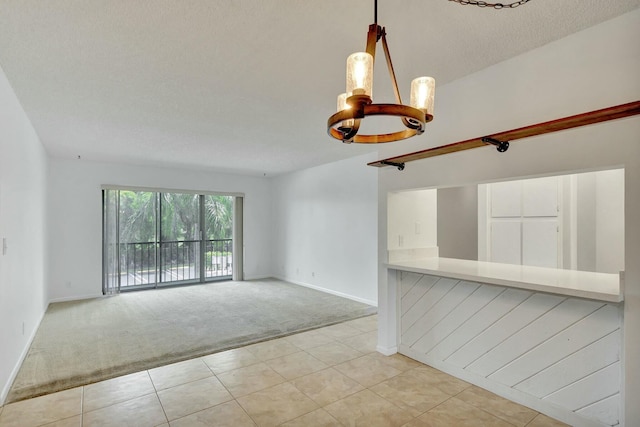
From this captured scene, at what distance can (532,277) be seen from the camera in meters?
2.28

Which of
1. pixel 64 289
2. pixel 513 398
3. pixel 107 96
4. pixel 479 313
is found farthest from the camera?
pixel 64 289

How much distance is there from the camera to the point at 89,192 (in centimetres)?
570

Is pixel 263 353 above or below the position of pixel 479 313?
below

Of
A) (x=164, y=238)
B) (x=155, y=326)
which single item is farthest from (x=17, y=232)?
(x=164, y=238)

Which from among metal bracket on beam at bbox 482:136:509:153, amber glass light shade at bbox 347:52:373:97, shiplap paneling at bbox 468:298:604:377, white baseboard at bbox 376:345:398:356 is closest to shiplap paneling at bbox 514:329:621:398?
shiplap paneling at bbox 468:298:604:377

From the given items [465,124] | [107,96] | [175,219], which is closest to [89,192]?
[175,219]

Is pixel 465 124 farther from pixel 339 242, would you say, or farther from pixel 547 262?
pixel 339 242

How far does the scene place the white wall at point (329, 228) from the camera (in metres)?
5.19

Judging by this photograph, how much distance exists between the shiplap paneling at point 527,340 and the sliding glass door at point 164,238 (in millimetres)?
5289

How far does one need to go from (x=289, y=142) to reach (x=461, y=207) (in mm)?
2749

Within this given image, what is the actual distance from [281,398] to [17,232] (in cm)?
271

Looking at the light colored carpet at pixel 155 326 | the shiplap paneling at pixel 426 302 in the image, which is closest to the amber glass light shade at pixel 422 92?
the shiplap paneling at pixel 426 302

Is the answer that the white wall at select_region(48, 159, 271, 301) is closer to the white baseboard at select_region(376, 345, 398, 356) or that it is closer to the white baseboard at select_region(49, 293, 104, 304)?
the white baseboard at select_region(49, 293, 104, 304)

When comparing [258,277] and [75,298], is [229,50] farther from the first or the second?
[258,277]
